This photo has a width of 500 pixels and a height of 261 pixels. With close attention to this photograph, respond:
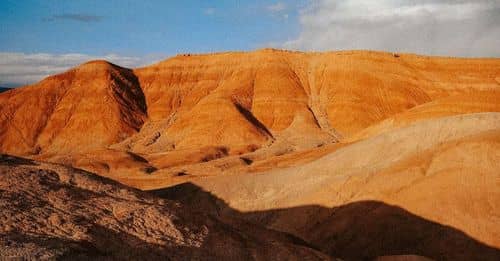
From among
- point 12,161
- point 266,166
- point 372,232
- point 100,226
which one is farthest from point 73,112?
point 100,226

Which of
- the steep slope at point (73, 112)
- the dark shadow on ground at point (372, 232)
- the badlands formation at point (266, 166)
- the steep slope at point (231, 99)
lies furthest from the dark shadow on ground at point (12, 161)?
the steep slope at point (73, 112)

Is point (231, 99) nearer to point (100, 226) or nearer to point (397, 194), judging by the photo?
point (397, 194)

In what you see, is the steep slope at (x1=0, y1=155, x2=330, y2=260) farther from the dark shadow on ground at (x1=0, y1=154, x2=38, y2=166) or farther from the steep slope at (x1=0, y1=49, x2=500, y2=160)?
the steep slope at (x1=0, y1=49, x2=500, y2=160)

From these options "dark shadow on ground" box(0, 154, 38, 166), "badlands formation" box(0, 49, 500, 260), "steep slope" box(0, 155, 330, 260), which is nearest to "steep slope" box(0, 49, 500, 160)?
"badlands formation" box(0, 49, 500, 260)

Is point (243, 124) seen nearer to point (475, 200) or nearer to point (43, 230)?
point (475, 200)

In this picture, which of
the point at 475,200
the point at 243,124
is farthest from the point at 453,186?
the point at 243,124

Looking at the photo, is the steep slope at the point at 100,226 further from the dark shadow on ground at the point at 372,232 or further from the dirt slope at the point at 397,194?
the dirt slope at the point at 397,194
